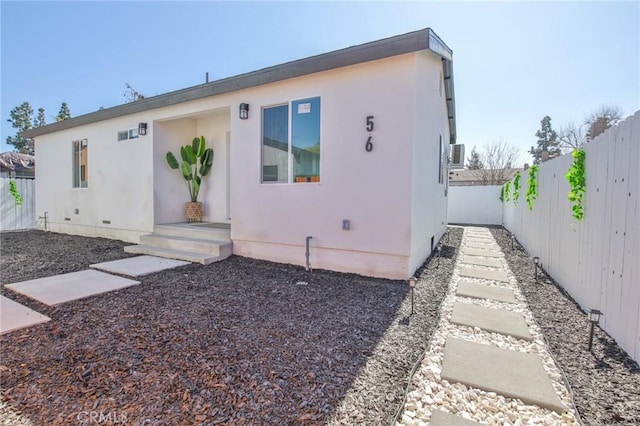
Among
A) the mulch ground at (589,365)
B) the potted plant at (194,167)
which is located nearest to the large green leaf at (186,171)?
the potted plant at (194,167)

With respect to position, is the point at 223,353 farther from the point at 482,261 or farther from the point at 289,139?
the point at 482,261

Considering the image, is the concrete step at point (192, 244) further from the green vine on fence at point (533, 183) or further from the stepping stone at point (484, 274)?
the green vine on fence at point (533, 183)

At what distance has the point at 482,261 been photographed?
21.8 ft

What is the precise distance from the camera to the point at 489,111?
22906 mm

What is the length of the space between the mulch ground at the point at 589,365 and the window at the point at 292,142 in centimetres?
384

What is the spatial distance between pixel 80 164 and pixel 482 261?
38.0 feet

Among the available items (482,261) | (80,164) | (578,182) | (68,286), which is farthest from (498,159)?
(68,286)

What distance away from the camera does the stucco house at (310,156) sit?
16.0 feet

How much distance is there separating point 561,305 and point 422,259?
2.47 metres

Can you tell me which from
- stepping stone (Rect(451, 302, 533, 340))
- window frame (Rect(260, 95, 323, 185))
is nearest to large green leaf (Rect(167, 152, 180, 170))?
window frame (Rect(260, 95, 323, 185))

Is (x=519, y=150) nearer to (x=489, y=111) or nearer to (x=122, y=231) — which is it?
(x=489, y=111)

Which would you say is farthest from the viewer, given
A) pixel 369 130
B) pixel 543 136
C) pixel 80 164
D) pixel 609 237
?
pixel 543 136

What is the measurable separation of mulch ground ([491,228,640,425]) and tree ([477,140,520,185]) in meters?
27.3

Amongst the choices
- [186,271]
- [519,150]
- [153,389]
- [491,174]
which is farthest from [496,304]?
[519,150]
